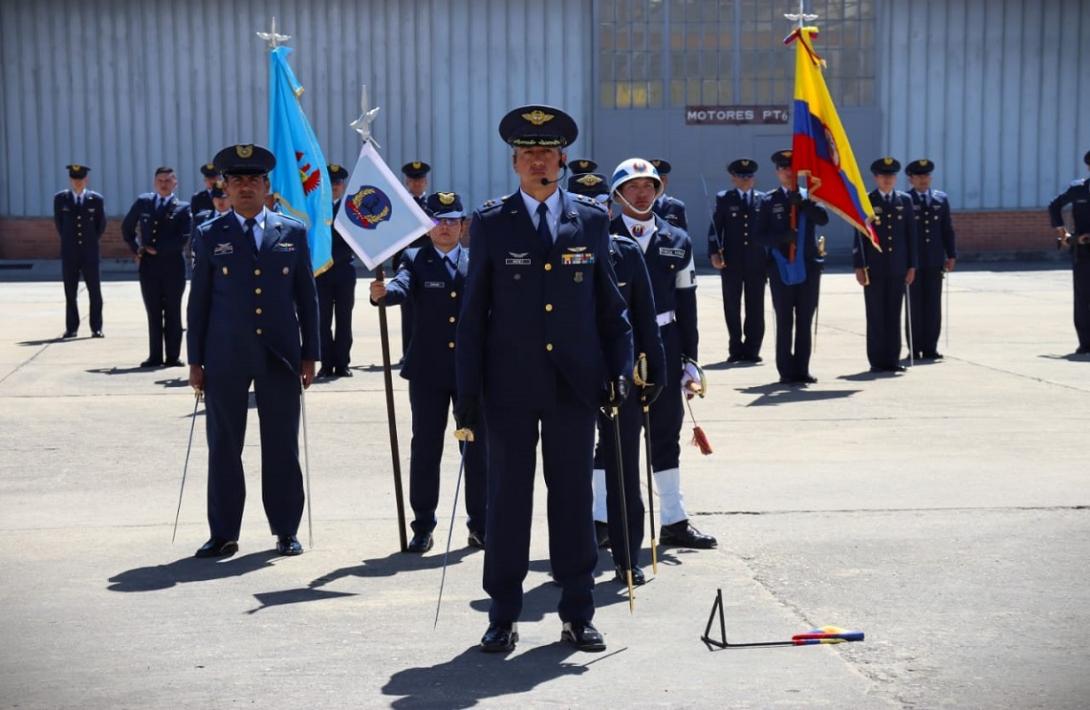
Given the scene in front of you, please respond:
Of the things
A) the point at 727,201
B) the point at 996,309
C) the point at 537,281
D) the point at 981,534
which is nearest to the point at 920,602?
the point at 981,534

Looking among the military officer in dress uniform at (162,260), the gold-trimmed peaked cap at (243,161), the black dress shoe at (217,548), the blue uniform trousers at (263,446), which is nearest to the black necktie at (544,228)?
the gold-trimmed peaked cap at (243,161)

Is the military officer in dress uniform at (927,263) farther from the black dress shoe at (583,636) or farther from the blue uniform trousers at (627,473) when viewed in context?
the black dress shoe at (583,636)

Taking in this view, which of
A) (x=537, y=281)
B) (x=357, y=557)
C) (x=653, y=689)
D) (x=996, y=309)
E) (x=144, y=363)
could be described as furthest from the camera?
(x=996, y=309)

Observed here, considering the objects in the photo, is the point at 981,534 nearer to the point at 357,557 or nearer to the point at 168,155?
the point at 357,557

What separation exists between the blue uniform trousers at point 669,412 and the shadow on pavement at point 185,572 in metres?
1.96

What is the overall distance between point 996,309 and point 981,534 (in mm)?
14798

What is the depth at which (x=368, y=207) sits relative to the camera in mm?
8727

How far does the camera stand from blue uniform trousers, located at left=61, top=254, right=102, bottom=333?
19.5 metres


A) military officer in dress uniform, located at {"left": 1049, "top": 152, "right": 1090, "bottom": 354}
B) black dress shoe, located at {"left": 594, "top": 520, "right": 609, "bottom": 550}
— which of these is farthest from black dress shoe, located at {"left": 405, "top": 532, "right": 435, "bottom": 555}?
military officer in dress uniform, located at {"left": 1049, "top": 152, "right": 1090, "bottom": 354}

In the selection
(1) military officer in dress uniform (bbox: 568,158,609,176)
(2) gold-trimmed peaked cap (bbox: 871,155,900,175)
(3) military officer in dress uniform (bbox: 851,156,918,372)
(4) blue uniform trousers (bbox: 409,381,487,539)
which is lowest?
(4) blue uniform trousers (bbox: 409,381,487,539)

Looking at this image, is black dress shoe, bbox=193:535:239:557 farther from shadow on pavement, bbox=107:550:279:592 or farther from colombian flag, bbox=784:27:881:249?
colombian flag, bbox=784:27:881:249

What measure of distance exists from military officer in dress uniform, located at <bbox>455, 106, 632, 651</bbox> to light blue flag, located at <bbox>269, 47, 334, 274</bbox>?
4.76 metres

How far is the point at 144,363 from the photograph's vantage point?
54.3 ft

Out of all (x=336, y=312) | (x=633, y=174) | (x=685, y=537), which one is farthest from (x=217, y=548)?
(x=336, y=312)
